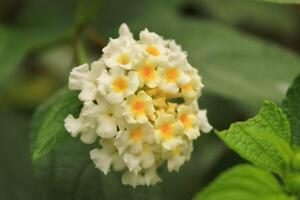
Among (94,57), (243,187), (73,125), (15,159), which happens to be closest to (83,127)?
(73,125)

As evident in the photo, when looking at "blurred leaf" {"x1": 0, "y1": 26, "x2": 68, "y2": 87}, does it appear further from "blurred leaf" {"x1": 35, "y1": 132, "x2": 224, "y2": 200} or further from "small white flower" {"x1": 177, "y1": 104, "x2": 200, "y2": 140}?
"small white flower" {"x1": 177, "y1": 104, "x2": 200, "y2": 140}

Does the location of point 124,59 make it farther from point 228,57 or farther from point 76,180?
point 228,57

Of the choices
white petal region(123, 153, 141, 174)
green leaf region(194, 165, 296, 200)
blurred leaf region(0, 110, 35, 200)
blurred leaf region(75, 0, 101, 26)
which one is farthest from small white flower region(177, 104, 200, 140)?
blurred leaf region(0, 110, 35, 200)

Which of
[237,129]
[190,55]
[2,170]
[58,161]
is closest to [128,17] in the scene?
[190,55]

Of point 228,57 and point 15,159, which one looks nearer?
point 15,159

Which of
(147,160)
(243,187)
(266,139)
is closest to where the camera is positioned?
(243,187)

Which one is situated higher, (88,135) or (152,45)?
(152,45)

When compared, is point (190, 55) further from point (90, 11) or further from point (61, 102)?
point (61, 102)
